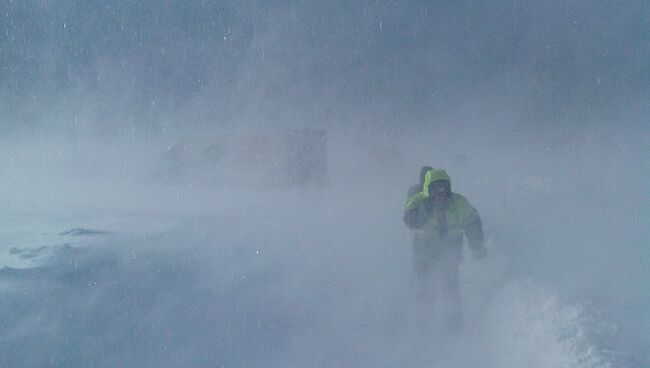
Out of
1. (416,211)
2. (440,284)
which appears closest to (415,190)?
(416,211)

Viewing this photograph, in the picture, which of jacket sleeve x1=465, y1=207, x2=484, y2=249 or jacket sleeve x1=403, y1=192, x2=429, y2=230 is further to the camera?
jacket sleeve x1=465, y1=207, x2=484, y2=249

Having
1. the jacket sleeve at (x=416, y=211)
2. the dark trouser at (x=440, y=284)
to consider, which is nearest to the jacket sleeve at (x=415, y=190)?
the jacket sleeve at (x=416, y=211)

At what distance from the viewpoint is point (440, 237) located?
18.7 ft

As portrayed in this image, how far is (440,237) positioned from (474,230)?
42 cm

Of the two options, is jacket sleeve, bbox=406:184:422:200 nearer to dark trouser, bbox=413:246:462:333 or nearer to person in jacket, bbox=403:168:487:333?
person in jacket, bbox=403:168:487:333

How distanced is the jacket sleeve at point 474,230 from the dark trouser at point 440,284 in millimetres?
201

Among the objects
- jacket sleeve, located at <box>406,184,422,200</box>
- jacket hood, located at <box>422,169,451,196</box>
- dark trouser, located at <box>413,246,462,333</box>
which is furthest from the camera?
jacket sleeve, located at <box>406,184,422,200</box>

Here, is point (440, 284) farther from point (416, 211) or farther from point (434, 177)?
point (434, 177)

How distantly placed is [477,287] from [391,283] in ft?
4.21

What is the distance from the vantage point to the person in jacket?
5551 millimetres

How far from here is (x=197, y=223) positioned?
12703mm

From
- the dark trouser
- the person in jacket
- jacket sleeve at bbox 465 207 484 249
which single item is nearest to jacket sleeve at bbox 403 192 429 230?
the person in jacket

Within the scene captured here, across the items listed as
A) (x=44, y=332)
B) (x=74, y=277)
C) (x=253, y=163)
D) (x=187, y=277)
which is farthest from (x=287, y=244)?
(x=253, y=163)

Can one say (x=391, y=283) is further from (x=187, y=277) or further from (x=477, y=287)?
(x=187, y=277)
